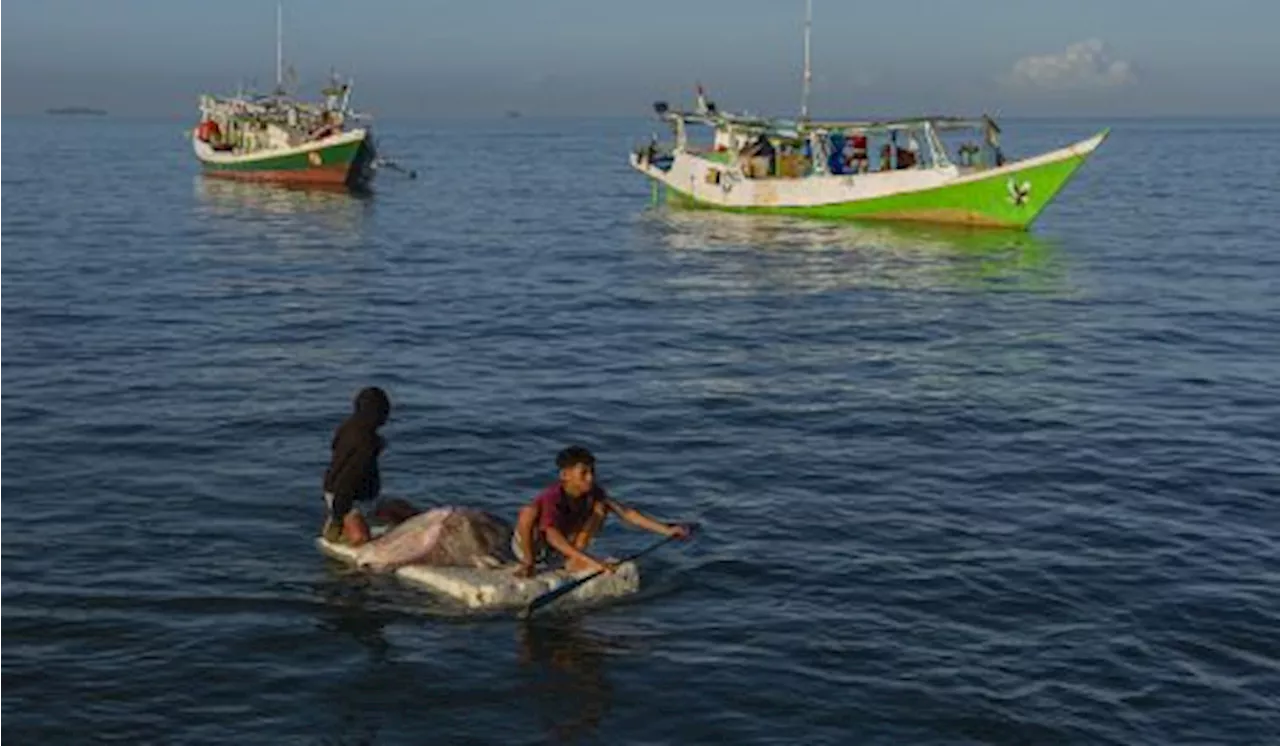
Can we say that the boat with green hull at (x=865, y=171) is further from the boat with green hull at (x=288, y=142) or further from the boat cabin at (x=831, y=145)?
the boat with green hull at (x=288, y=142)

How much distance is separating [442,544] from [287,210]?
42.7 m

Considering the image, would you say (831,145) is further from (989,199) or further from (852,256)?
(852,256)

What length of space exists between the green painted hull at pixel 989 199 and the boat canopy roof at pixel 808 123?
72.0 inches

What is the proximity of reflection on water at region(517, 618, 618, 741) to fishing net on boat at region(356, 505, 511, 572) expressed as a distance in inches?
50.0

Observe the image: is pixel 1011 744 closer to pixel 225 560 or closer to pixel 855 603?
pixel 855 603

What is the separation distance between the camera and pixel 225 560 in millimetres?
12539

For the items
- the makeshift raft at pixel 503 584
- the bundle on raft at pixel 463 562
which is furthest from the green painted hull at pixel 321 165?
the makeshift raft at pixel 503 584

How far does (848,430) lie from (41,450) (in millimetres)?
10145

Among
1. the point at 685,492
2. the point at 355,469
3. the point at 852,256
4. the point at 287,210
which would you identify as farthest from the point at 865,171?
the point at 355,469

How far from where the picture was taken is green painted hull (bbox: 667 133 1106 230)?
133ft

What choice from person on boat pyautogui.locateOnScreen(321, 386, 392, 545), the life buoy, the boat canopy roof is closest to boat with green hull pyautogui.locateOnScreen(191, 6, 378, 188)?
the life buoy

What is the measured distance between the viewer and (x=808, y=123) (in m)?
43.3

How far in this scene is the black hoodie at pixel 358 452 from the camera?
12.1 metres

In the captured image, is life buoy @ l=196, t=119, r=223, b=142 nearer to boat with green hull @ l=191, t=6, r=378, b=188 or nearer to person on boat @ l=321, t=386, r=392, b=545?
boat with green hull @ l=191, t=6, r=378, b=188
